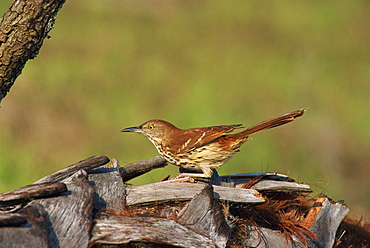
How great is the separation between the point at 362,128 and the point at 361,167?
106 centimetres

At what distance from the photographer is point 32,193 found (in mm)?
3154

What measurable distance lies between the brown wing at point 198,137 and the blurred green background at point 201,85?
2.17 m

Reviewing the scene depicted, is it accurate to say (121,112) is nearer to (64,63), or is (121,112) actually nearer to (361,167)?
(64,63)

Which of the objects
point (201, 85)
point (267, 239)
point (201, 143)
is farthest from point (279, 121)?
point (201, 85)

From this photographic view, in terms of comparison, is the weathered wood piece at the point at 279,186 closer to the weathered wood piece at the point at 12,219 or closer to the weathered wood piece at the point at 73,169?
the weathered wood piece at the point at 73,169

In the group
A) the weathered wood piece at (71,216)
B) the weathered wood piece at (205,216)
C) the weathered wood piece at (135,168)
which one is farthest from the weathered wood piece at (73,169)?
the weathered wood piece at (205,216)

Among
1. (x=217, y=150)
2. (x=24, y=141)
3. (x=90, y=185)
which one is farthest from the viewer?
(x=24, y=141)

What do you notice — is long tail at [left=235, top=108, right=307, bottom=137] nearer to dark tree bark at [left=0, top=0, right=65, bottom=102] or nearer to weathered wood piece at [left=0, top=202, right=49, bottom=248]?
dark tree bark at [left=0, top=0, right=65, bottom=102]

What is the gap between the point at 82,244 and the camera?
3.08 metres

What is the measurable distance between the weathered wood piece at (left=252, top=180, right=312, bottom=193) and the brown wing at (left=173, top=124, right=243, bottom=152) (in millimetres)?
725

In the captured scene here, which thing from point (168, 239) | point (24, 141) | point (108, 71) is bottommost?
point (168, 239)

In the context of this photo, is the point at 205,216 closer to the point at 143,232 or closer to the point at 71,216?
the point at 143,232

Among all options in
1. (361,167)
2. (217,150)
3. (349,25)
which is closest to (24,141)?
(217,150)

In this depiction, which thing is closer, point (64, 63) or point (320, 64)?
point (64, 63)
